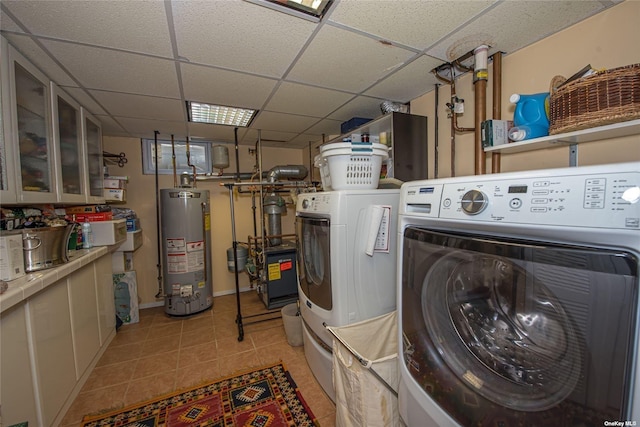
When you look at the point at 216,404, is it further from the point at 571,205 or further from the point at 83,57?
the point at 83,57

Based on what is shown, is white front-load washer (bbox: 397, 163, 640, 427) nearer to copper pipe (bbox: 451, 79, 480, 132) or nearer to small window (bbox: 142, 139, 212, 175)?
copper pipe (bbox: 451, 79, 480, 132)

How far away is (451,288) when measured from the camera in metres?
0.85

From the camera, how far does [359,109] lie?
7.77 feet

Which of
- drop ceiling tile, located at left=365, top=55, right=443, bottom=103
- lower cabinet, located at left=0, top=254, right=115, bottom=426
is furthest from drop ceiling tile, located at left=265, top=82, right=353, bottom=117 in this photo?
lower cabinet, located at left=0, top=254, right=115, bottom=426

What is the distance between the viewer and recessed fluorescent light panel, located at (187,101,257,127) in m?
2.30

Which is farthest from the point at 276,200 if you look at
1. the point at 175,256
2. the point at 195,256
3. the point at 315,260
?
the point at 315,260

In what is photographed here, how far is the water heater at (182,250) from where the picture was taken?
297 cm

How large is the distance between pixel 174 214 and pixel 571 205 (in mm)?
3300

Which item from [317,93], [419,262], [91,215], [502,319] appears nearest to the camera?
[502,319]

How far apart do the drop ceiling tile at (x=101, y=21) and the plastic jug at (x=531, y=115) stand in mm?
1736

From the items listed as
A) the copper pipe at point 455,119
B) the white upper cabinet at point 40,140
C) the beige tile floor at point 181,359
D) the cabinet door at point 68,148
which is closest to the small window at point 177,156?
the white upper cabinet at point 40,140

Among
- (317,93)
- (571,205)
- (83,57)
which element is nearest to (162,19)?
(83,57)

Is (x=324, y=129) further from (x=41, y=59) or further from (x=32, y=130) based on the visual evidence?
(x=32, y=130)

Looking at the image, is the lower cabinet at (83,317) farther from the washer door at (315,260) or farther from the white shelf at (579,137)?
the white shelf at (579,137)
